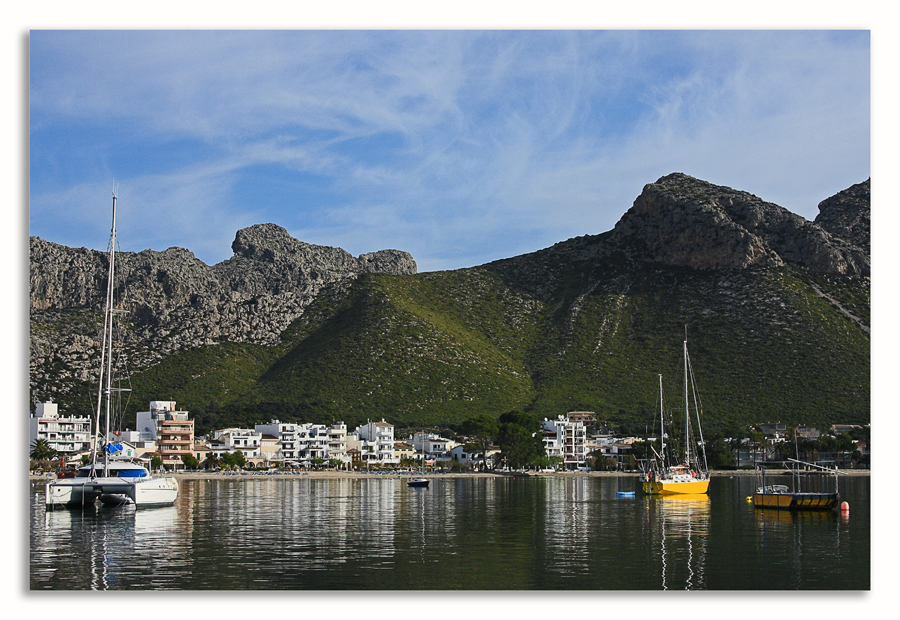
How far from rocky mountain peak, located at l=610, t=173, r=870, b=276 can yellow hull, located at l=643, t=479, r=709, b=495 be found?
40.1 meters

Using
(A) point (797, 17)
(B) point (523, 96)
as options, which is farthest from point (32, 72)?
(A) point (797, 17)

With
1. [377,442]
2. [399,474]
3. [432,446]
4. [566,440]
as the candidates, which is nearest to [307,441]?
[377,442]

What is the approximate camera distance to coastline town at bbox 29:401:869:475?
7906cm

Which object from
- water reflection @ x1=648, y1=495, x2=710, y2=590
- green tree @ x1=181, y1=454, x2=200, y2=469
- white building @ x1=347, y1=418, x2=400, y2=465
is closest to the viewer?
water reflection @ x1=648, y1=495, x2=710, y2=590

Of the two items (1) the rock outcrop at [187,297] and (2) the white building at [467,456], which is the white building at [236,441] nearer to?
(1) the rock outcrop at [187,297]

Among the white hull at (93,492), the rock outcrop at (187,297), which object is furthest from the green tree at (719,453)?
the white hull at (93,492)

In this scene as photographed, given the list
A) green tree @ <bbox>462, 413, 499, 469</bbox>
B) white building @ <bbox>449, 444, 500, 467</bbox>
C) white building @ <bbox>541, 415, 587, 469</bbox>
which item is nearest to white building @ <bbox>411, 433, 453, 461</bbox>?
white building @ <bbox>449, 444, 500, 467</bbox>

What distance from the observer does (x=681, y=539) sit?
2338 centimetres

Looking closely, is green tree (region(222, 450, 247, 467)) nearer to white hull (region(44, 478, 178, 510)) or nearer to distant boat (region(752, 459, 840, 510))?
white hull (region(44, 478, 178, 510))

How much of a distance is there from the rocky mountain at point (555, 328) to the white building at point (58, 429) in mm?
5604

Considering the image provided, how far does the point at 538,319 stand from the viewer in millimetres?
99688

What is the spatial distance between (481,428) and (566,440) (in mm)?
18421

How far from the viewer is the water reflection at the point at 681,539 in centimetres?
1609

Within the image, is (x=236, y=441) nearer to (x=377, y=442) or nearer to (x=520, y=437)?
(x=377, y=442)
